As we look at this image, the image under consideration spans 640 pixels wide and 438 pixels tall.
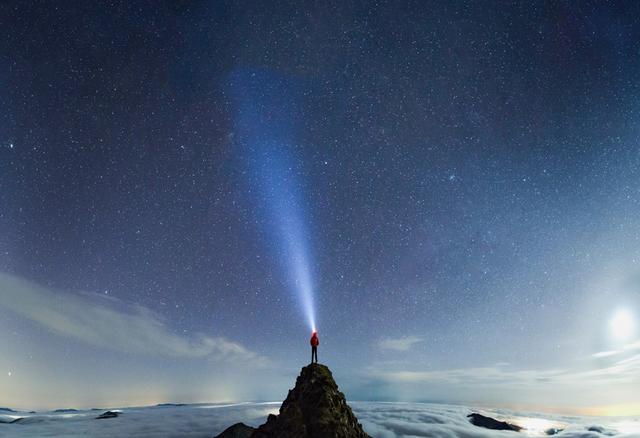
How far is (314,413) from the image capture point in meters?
40.5

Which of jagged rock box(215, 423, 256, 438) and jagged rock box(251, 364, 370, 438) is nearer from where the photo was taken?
jagged rock box(251, 364, 370, 438)

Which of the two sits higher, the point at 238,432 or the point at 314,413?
the point at 314,413

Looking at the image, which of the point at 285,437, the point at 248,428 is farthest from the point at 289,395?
the point at 248,428

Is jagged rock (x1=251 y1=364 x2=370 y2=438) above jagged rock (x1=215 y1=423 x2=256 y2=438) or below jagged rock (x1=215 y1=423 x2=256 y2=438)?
above

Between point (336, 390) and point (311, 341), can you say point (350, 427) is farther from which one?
point (311, 341)

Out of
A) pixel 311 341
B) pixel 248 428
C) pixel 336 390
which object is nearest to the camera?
pixel 311 341

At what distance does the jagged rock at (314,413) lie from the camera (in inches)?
1555

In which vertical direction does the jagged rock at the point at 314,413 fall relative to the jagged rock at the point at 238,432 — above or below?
above

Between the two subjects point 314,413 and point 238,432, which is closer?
point 314,413

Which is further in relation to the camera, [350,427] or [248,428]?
[248,428]

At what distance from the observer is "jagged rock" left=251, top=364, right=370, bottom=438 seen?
39.5 m

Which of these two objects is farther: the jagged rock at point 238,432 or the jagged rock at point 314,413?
the jagged rock at point 238,432

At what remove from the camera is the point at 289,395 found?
1731 inches

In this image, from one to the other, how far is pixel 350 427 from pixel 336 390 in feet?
13.7
